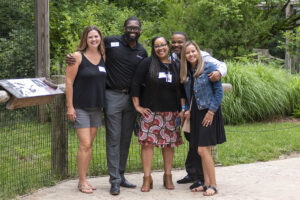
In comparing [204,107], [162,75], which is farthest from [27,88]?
[204,107]

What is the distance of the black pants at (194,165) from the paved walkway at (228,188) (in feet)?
0.54

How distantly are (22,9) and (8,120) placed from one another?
3548 mm

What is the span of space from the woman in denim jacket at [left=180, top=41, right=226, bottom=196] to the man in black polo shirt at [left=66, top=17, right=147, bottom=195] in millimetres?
575

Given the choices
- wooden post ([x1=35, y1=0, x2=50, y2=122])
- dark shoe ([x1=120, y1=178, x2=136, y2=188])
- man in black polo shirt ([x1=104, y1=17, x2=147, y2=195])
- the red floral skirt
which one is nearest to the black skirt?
the red floral skirt

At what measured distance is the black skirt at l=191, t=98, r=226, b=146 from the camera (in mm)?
4734

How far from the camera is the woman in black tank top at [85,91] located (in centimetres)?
471

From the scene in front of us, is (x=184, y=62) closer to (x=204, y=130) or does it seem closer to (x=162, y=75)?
(x=162, y=75)

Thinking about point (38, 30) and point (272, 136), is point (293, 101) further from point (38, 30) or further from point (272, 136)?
point (38, 30)

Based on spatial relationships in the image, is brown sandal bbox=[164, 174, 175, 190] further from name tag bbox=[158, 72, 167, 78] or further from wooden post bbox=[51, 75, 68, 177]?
wooden post bbox=[51, 75, 68, 177]

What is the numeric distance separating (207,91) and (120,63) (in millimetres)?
1019

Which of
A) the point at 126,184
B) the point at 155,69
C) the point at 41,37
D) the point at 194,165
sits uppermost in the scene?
the point at 41,37

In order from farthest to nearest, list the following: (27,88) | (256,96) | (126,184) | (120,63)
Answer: (256,96), (126,184), (120,63), (27,88)

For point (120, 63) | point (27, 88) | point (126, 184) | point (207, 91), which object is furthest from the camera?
point (126, 184)

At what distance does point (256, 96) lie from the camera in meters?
9.76
